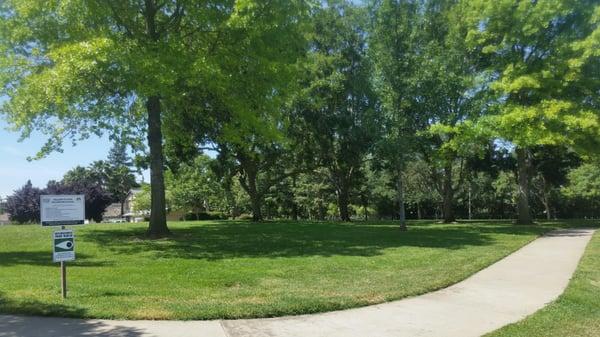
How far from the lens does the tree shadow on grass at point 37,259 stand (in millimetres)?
12305

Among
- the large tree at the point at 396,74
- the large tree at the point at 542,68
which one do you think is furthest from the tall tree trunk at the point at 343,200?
the large tree at the point at 396,74

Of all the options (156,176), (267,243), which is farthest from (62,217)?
(156,176)

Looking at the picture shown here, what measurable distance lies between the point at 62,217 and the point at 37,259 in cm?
556

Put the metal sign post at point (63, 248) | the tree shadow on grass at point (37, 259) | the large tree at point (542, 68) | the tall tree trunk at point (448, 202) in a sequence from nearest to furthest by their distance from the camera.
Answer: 1. the metal sign post at point (63, 248)
2. the tree shadow on grass at point (37, 259)
3. the large tree at point (542, 68)
4. the tall tree trunk at point (448, 202)

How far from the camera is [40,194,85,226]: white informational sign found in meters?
8.45

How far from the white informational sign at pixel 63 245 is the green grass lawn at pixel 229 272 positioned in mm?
606

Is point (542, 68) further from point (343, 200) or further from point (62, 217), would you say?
point (62, 217)

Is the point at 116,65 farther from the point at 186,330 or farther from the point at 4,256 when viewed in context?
the point at 186,330

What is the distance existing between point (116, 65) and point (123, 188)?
293 ft

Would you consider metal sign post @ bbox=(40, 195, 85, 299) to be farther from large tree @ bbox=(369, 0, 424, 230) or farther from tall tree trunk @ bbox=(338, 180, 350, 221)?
tall tree trunk @ bbox=(338, 180, 350, 221)

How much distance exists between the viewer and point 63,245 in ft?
28.4

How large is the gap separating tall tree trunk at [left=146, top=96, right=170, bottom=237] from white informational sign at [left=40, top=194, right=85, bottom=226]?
9.40 metres

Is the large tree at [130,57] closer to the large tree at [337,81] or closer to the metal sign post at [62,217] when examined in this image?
the metal sign post at [62,217]

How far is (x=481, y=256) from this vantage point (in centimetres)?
1330
